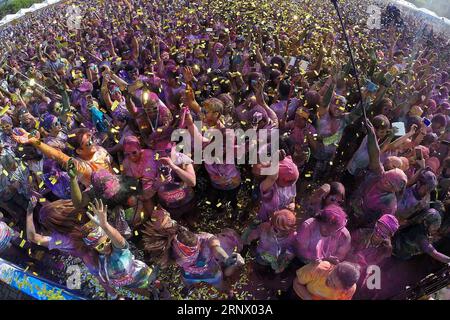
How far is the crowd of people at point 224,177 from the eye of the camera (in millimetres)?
2939

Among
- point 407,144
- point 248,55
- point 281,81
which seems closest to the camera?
point 407,144

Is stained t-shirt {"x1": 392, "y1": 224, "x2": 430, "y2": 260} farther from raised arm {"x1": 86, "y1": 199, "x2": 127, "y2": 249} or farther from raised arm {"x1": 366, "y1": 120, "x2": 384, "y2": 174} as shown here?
raised arm {"x1": 86, "y1": 199, "x2": 127, "y2": 249}

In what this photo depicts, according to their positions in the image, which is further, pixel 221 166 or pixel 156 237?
pixel 221 166

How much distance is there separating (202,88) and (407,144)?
312cm

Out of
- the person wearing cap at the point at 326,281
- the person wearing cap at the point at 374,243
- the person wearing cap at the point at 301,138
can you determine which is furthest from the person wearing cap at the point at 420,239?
the person wearing cap at the point at 301,138

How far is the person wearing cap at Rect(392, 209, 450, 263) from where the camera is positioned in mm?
3102

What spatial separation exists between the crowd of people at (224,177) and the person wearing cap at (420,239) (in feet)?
0.04

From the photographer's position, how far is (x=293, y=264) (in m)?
3.22

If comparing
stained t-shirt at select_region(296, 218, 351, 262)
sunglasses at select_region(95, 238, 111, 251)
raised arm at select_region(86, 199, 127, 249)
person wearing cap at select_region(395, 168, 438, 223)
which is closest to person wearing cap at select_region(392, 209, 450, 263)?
person wearing cap at select_region(395, 168, 438, 223)

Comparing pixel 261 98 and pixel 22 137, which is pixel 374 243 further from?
pixel 22 137

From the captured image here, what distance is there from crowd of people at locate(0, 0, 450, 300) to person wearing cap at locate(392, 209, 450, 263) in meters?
0.01
